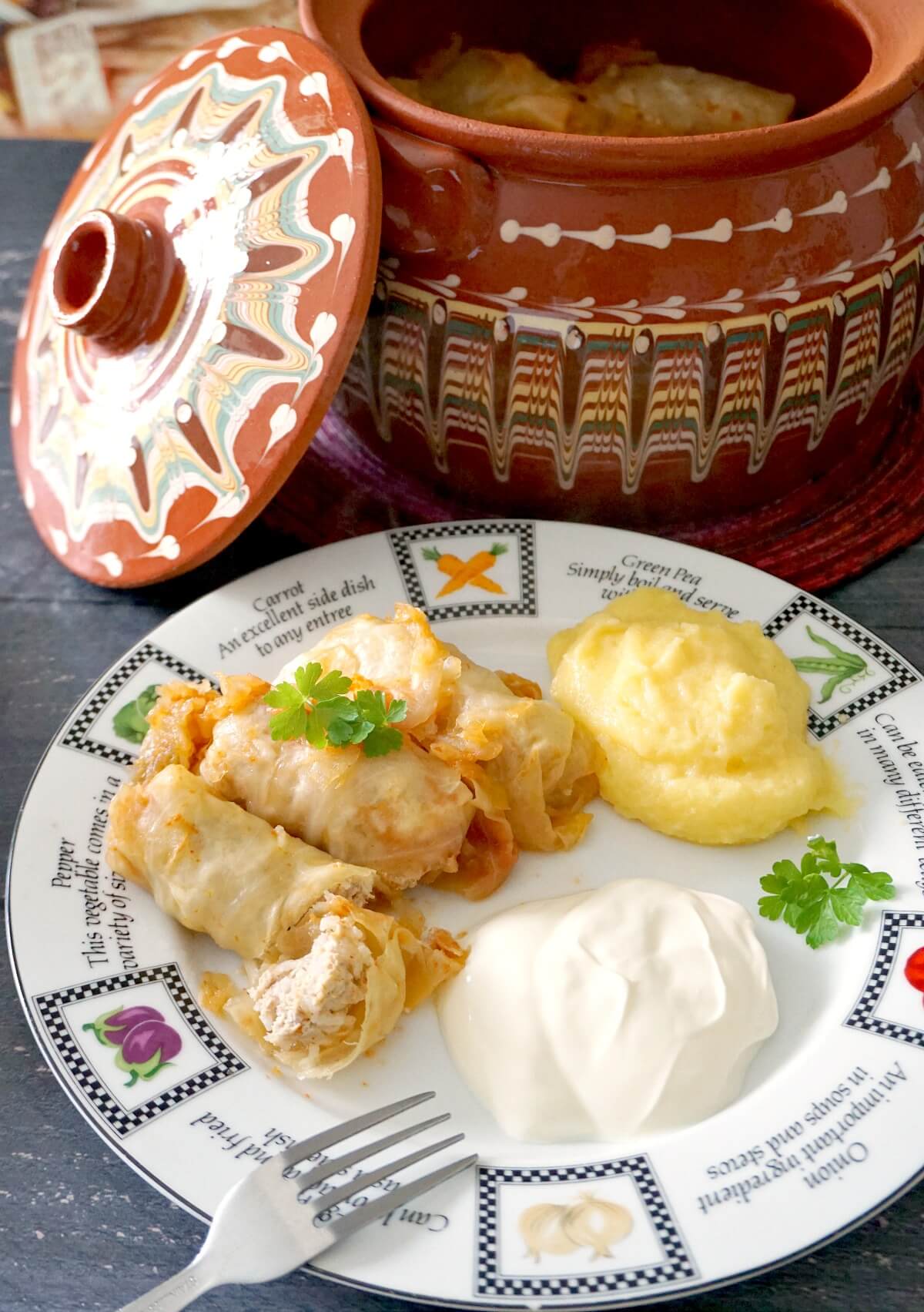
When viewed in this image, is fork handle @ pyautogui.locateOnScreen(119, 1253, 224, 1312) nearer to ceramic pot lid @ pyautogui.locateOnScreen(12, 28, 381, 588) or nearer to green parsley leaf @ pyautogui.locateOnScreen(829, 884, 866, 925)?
green parsley leaf @ pyautogui.locateOnScreen(829, 884, 866, 925)

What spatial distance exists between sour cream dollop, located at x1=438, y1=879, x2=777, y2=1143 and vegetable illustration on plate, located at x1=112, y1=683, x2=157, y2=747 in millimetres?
693

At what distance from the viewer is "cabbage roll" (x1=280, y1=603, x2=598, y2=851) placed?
83.7 inches

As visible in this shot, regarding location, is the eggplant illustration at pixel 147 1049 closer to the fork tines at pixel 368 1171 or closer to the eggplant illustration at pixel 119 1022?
the eggplant illustration at pixel 119 1022

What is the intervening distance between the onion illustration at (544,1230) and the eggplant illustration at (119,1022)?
1.92 feet

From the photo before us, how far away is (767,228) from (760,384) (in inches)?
11.4

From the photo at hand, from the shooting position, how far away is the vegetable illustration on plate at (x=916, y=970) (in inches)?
75.0

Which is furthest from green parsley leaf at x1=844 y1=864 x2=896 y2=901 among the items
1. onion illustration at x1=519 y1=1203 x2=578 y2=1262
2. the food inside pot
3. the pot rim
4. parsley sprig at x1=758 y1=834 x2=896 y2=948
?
the food inside pot

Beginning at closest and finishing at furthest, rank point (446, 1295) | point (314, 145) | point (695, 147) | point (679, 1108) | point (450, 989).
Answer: point (446, 1295) < point (679, 1108) < point (450, 989) < point (695, 147) < point (314, 145)

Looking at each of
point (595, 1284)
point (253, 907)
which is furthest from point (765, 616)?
point (595, 1284)

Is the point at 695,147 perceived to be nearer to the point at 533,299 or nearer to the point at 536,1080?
the point at 533,299

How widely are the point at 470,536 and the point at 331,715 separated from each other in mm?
642

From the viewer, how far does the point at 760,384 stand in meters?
2.43

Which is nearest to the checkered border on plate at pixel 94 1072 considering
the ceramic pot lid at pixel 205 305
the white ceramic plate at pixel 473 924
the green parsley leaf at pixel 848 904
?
the white ceramic plate at pixel 473 924

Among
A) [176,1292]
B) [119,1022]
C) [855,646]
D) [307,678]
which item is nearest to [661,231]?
[855,646]
